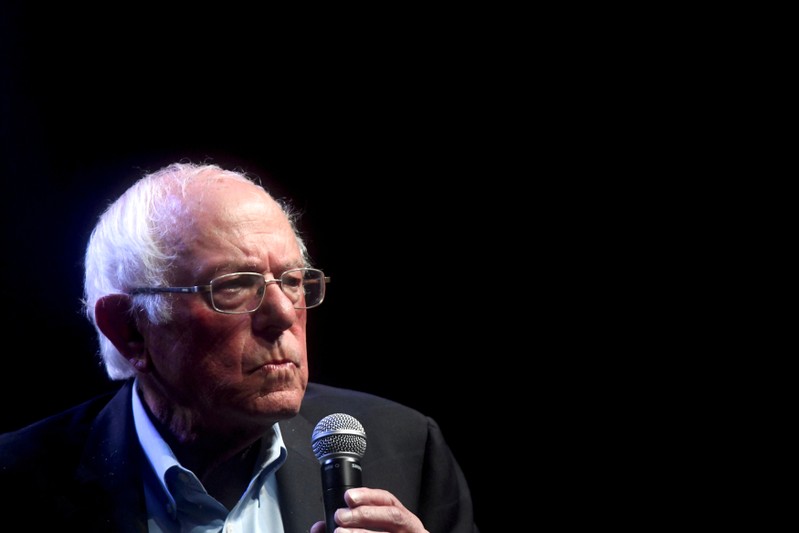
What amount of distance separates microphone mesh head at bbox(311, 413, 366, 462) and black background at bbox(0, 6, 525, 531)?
1403 mm

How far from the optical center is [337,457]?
5.37 ft

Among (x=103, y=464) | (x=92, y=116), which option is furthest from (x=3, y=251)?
(x=103, y=464)

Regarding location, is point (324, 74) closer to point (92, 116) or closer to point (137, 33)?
point (137, 33)

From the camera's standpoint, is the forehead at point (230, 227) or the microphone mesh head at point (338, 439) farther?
the forehead at point (230, 227)

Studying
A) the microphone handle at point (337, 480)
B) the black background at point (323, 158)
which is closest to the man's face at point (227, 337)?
the microphone handle at point (337, 480)

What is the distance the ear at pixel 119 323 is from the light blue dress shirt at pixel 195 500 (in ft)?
0.81

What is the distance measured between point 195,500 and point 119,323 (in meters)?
0.60

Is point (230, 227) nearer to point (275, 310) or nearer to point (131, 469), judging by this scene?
point (275, 310)

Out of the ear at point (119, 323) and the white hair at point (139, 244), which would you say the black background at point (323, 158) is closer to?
the white hair at point (139, 244)

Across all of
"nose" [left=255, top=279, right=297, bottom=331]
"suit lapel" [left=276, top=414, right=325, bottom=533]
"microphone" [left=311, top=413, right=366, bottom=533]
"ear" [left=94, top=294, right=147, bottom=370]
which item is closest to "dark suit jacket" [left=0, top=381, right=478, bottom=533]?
"suit lapel" [left=276, top=414, right=325, bottom=533]

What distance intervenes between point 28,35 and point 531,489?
2762mm

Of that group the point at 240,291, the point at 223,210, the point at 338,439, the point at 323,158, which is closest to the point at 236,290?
the point at 240,291

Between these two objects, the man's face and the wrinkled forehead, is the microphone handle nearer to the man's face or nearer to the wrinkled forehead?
the man's face

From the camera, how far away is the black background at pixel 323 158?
9.12 feet
